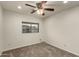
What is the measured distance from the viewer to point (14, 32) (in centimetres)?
396

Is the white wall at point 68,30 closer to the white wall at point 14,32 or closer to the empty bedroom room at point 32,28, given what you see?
the empty bedroom room at point 32,28

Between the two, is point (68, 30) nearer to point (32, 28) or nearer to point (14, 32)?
point (32, 28)

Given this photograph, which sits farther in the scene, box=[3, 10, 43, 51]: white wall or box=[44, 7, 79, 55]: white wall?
box=[3, 10, 43, 51]: white wall

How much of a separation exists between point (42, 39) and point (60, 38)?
231 cm

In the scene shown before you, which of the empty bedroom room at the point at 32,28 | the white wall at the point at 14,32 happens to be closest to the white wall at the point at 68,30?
the empty bedroom room at the point at 32,28

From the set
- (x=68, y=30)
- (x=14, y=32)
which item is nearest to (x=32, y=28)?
(x=14, y=32)

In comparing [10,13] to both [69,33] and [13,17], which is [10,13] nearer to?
[13,17]

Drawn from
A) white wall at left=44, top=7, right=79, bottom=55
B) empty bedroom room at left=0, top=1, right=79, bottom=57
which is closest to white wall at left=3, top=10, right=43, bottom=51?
empty bedroom room at left=0, top=1, right=79, bottom=57

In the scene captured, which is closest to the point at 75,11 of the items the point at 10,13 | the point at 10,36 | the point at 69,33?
the point at 69,33

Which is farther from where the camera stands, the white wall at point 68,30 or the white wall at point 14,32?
the white wall at point 14,32

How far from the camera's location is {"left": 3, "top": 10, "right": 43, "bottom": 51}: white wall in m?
3.59

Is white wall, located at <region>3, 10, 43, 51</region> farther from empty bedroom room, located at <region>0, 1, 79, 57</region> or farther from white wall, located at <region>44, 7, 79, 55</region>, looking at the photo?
white wall, located at <region>44, 7, 79, 55</region>

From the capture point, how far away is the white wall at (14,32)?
3.59 meters

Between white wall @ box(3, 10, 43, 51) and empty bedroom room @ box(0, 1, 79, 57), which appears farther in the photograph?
white wall @ box(3, 10, 43, 51)
